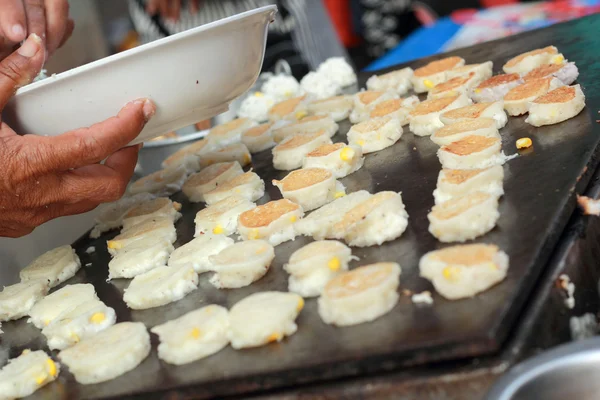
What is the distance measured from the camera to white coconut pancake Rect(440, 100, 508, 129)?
2.52 m

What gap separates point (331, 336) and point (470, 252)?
15.0 inches

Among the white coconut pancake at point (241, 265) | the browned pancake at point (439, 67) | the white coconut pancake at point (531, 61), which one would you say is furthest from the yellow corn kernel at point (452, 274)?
the browned pancake at point (439, 67)

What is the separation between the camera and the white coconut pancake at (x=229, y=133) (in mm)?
3412

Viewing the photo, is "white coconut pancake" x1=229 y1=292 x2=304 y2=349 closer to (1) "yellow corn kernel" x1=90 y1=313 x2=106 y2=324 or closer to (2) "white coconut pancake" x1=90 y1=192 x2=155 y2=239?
(1) "yellow corn kernel" x1=90 y1=313 x2=106 y2=324

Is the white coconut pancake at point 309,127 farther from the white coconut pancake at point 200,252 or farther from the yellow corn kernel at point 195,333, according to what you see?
the yellow corn kernel at point 195,333

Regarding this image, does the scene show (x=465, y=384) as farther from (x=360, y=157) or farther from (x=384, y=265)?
(x=360, y=157)

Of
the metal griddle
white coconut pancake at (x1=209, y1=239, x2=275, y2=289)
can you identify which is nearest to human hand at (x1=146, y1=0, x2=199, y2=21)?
the metal griddle

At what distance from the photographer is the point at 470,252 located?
63.3 inches

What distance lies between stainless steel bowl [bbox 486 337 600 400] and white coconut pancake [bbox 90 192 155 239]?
1.98 metres

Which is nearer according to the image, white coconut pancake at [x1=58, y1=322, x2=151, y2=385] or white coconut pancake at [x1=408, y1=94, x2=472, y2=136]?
white coconut pancake at [x1=58, y1=322, x2=151, y2=385]

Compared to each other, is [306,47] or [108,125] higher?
[108,125]

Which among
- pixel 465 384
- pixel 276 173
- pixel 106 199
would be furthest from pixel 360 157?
pixel 465 384

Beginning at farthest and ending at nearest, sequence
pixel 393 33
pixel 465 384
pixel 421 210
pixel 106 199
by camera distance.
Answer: pixel 393 33 → pixel 106 199 → pixel 421 210 → pixel 465 384

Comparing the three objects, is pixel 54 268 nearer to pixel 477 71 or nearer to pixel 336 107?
pixel 336 107
